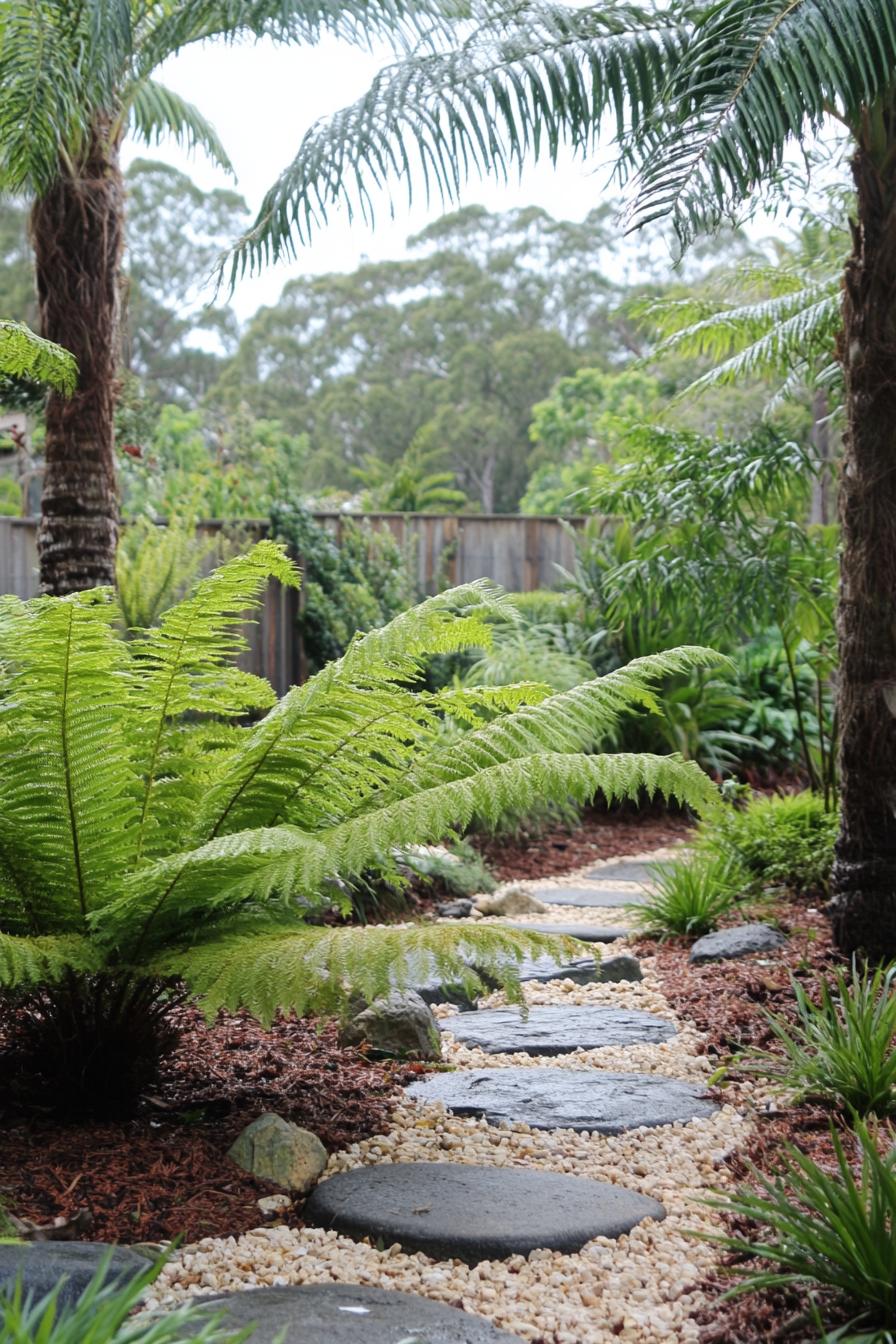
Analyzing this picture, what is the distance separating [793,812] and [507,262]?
90.7 feet

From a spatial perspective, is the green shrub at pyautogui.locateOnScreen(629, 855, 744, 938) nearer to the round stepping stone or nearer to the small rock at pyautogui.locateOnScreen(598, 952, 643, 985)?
the small rock at pyautogui.locateOnScreen(598, 952, 643, 985)

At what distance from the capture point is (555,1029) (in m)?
3.71

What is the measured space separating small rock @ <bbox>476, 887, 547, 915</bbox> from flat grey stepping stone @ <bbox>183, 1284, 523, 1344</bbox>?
3440 mm

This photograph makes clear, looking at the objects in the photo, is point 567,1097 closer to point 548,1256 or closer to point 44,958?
point 548,1256

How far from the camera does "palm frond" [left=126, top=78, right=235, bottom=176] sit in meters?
7.93

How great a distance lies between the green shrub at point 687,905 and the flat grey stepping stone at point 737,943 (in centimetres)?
29

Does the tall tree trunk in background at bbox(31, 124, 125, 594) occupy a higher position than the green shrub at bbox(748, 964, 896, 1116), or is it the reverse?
the tall tree trunk in background at bbox(31, 124, 125, 594)

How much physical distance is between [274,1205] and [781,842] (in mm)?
→ 3315

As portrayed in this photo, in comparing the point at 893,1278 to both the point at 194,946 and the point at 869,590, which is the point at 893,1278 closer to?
the point at 194,946

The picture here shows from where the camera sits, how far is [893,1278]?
1.88m

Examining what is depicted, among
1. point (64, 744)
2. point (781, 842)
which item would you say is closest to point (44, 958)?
point (64, 744)

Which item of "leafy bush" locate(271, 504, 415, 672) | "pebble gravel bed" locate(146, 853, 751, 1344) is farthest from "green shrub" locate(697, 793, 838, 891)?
"leafy bush" locate(271, 504, 415, 672)

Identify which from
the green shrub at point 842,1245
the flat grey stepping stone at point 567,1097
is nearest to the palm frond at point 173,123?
the flat grey stepping stone at point 567,1097

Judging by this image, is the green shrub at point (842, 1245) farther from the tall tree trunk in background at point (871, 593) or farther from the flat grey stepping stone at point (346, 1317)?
the tall tree trunk in background at point (871, 593)
